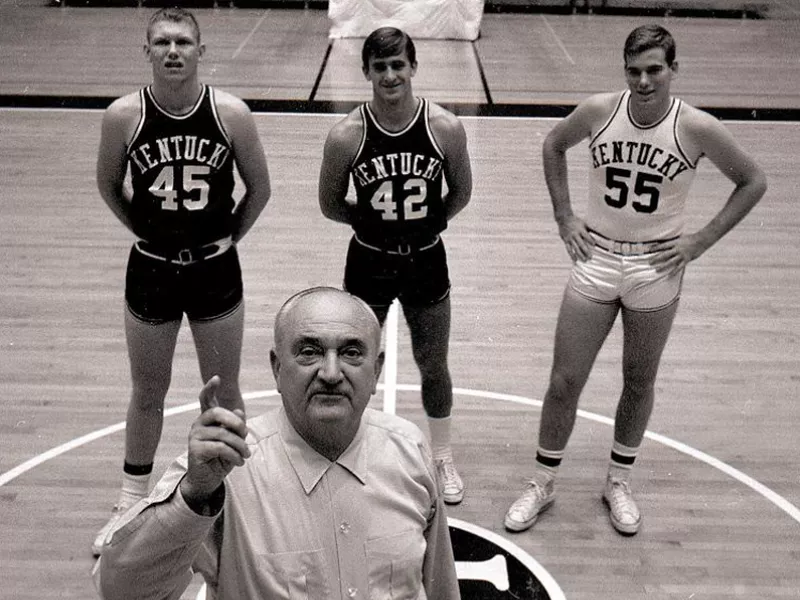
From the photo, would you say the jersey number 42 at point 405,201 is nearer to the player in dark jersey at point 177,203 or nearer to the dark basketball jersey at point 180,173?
the player in dark jersey at point 177,203

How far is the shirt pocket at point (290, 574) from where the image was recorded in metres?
2.07

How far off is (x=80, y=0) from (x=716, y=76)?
1076 centimetres

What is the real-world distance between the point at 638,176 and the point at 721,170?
11.7 inches

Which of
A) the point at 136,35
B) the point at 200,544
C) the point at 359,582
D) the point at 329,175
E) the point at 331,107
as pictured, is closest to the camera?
the point at 200,544

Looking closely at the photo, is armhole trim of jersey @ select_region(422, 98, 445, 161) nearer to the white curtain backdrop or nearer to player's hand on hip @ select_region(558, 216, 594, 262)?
player's hand on hip @ select_region(558, 216, 594, 262)

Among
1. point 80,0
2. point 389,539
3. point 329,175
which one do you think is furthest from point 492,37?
point 389,539

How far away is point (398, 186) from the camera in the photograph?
3.99 m

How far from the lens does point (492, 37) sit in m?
15.4

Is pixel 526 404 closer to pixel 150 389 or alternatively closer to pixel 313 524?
pixel 150 389

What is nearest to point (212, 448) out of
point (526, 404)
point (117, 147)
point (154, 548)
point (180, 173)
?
point (154, 548)

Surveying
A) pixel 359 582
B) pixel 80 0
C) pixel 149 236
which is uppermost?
pixel 359 582

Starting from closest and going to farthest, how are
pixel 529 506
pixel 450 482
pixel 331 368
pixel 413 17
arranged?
pixel 331 368, pixel 529 506, pixel 450 482, pixel 413 17

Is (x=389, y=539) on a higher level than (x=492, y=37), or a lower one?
higher

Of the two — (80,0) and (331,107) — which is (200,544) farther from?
(80,0)
